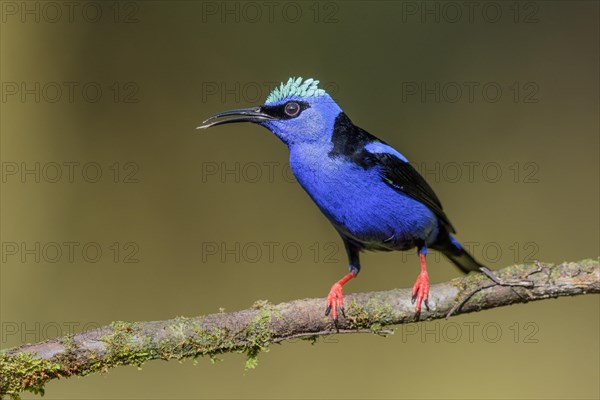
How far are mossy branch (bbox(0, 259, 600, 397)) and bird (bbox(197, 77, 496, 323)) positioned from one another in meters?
0.33

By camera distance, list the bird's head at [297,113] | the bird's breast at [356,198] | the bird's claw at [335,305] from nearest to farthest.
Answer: the bird's claw at [335,305] → the bird's breast at [356,198] → the bird's head at [297,113]

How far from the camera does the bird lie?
4.68m

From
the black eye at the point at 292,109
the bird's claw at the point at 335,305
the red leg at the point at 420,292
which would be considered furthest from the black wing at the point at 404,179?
the bird's claw at the point at 335,305

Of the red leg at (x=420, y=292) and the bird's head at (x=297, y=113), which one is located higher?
the bird's head at (x=297, y=113)

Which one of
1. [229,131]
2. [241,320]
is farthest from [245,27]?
[241,320]

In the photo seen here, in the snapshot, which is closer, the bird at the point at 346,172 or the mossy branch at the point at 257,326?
the mossy branch at the point at 257,326

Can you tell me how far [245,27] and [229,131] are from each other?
1.26 m

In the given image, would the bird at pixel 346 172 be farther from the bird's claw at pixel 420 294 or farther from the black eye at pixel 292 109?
the bird's claw at pixel 420 294

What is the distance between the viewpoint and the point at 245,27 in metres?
8.52

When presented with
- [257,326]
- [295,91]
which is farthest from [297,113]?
[257,326]

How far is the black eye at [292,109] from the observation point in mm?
4828

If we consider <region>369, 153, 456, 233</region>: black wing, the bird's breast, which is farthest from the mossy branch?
<region>369, 153, 456, 233</region>: black wing

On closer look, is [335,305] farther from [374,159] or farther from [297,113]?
[297,113]

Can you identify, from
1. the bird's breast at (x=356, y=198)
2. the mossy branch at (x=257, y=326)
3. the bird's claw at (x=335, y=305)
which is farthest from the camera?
the bird's breast at (x=356, y=198)
